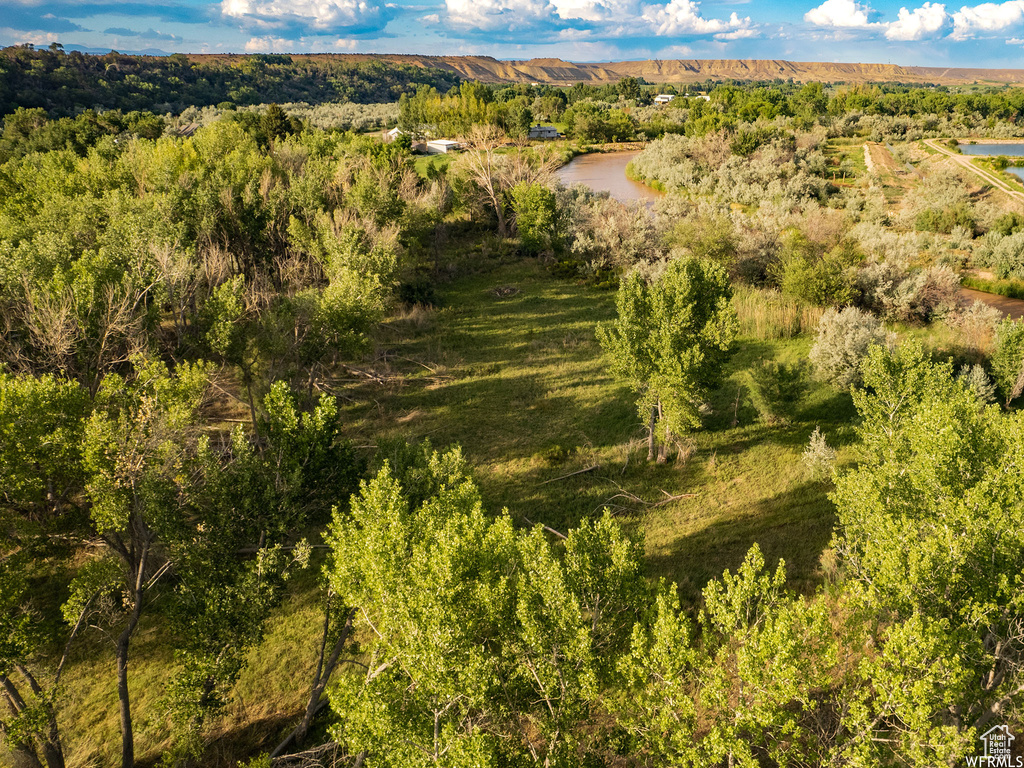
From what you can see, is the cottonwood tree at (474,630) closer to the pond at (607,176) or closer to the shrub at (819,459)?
the shrub at (819,459)

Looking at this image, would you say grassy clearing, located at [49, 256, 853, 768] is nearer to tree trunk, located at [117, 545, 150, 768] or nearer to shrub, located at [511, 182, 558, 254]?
tree trunk, located at [117, 545, 150, 768]

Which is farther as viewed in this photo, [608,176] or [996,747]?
[608,176]

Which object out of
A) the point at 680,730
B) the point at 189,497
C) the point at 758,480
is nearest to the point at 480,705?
the point at 680,730

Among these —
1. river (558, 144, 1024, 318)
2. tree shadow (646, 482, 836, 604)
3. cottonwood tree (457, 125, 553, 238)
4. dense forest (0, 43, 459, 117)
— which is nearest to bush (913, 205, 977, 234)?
river (558, 144, 1024, 318)

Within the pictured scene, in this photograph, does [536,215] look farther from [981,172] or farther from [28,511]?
[981,172]

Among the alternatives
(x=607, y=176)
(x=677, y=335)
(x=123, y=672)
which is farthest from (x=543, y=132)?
(x=123, y=672)

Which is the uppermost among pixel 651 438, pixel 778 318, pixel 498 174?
pixel 498 174
